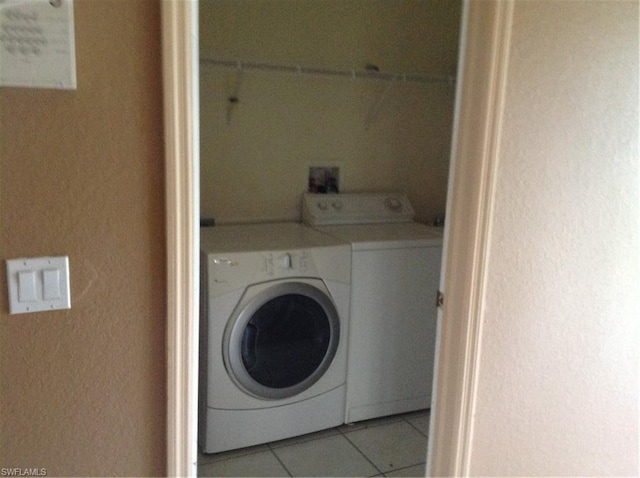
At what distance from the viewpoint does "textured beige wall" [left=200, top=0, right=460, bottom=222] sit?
2.69 m

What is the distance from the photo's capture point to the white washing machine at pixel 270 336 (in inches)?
87.1

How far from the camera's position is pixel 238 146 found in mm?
2764

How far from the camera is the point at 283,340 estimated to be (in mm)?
2367

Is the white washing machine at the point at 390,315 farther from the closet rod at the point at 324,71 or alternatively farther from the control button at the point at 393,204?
the closet rod at the point at 324,71

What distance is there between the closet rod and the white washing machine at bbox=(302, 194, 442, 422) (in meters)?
0.71

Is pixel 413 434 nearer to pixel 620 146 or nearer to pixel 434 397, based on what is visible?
pixel 434 397

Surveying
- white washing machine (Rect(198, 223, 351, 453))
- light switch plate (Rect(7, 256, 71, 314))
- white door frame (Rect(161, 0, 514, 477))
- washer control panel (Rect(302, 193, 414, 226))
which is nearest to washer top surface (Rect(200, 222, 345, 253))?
white washing machine (Rect(198, 223, 351, 453))

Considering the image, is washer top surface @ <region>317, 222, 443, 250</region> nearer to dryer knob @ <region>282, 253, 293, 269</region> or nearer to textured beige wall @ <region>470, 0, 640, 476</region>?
dryer knob @ <region>282, 253, 293, 269</region>

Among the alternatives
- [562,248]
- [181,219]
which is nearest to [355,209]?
[562,248]

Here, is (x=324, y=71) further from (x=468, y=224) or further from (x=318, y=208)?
(x=468, y=224)

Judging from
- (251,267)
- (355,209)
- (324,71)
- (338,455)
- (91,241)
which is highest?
(324,71)

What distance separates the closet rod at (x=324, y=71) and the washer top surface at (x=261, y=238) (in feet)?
2.54

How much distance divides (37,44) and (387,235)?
1.88m

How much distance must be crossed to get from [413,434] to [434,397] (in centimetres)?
119
